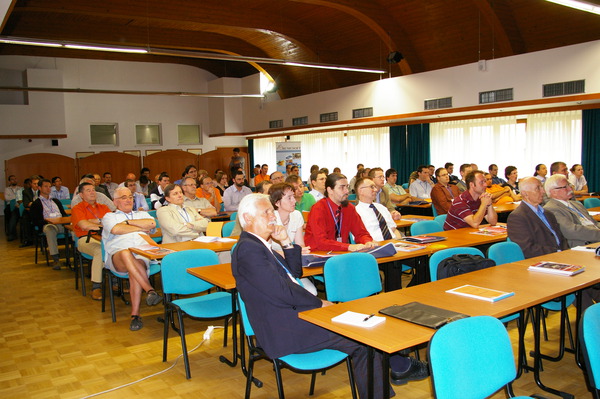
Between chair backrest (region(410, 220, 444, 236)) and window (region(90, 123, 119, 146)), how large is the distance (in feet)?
49.1

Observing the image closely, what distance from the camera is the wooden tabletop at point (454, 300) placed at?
2.32 meters

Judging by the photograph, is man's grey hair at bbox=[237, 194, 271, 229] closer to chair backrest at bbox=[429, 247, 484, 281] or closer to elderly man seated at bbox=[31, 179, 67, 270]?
chair backrest at bbox=[429, 247, 484, 281]

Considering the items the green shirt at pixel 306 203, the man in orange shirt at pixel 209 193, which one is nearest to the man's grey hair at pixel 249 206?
the green shirt at pixel 306 203

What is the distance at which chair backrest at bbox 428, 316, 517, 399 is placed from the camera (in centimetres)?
202

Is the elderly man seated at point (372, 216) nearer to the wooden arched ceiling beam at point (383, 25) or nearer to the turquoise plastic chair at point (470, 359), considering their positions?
the turquoise plastic chair at point (470, 359)

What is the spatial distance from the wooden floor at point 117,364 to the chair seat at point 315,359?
744mm

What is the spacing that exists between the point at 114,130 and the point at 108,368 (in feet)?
50.6

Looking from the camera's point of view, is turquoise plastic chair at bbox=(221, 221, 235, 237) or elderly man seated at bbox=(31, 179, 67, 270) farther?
elderly man seated at bbox=(31, 179, 67, 270)

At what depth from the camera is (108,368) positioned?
160 inches

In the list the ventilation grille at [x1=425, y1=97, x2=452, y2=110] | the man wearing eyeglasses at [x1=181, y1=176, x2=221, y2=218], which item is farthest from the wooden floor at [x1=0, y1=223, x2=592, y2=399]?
the ventilation grille at [x1=425, y1=97, x2=452, y2=110]

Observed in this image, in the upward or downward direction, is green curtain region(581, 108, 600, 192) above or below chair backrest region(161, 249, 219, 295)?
above

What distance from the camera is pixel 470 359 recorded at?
2.13m

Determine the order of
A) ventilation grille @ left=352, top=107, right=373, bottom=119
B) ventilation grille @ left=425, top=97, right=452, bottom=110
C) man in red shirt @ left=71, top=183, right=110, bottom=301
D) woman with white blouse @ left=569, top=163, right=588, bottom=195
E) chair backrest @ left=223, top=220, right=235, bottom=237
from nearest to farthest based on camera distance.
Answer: man in red shirt @ left=71, top=183, right=110, bottom=301, chair backrest @ left=223, top=220, right=235, bottom=237, woman with white blouse @ left=569, top=163, right=588, bottom=195, ventilation grille @ left=425, top=97, right=452, bottom=110, ventilation grille @ left=352, top=107, right=373, bottom=119

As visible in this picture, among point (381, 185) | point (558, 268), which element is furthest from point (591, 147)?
point (558, 268)
